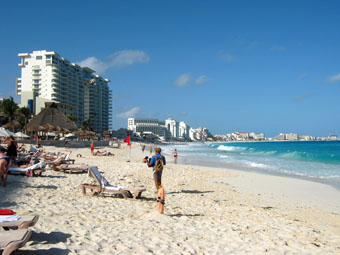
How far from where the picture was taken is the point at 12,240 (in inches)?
126

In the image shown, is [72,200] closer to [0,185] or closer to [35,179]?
[0,185]

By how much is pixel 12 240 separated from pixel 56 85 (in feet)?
279

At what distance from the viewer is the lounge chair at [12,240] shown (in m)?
3.08

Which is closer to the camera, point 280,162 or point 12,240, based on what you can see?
point 12,240

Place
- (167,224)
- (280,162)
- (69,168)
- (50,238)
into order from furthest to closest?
(280,162), (69,168), (167,224), (50,238)

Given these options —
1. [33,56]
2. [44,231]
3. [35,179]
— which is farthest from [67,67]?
[44,231]

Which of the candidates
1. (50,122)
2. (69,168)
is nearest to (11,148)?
(69,168)

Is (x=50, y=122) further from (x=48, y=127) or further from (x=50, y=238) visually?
(x=50, y=238)

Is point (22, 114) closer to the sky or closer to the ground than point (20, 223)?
closer to the sky

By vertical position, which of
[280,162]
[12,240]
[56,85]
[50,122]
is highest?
[56,85]

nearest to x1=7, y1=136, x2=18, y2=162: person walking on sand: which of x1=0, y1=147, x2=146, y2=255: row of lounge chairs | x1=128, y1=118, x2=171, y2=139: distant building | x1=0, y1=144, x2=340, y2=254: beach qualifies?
x1=0, y1=147, x2=146, y2=255: row of lounge chairs

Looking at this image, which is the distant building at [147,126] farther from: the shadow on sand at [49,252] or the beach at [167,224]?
the shadow on sand at [49,252]

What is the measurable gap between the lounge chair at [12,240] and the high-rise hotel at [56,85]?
77906 mm

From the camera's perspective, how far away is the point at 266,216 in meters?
6.78
